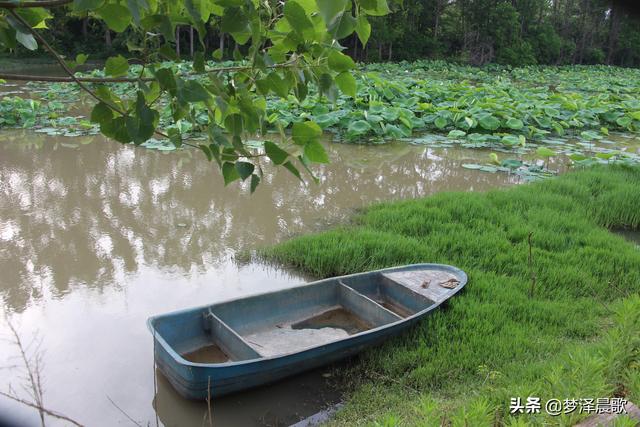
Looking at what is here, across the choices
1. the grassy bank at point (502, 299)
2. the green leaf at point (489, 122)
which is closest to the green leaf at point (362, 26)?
the grassy bank at point (502, 299)

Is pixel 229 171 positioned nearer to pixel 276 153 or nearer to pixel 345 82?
pixel 276 153

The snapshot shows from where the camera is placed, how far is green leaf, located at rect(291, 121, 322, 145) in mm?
1180

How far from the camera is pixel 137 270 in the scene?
416 centimetres

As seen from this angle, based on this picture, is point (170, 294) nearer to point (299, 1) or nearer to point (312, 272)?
point (312, 272)

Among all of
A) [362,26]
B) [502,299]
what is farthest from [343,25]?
[502,299]

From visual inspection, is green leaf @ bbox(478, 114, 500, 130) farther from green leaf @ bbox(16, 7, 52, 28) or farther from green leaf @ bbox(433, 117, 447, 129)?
green leaf @ bbox(16, 7, 52, 28)

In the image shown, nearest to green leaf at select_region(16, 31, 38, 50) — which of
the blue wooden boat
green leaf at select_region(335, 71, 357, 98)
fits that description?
green leaf at select_region(335, 71, 357, 98)

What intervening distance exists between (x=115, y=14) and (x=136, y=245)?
12.4 ft

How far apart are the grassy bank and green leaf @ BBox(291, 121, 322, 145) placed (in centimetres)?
106

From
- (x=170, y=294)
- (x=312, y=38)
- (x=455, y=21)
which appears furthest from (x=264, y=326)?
(x=455, y=21)

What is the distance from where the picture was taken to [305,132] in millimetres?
1193

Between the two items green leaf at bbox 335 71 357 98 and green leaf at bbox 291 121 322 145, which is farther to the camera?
green leaf at bbox 335 71 357 98

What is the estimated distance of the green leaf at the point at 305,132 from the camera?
1.18m

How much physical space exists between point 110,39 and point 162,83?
76.2 feet
